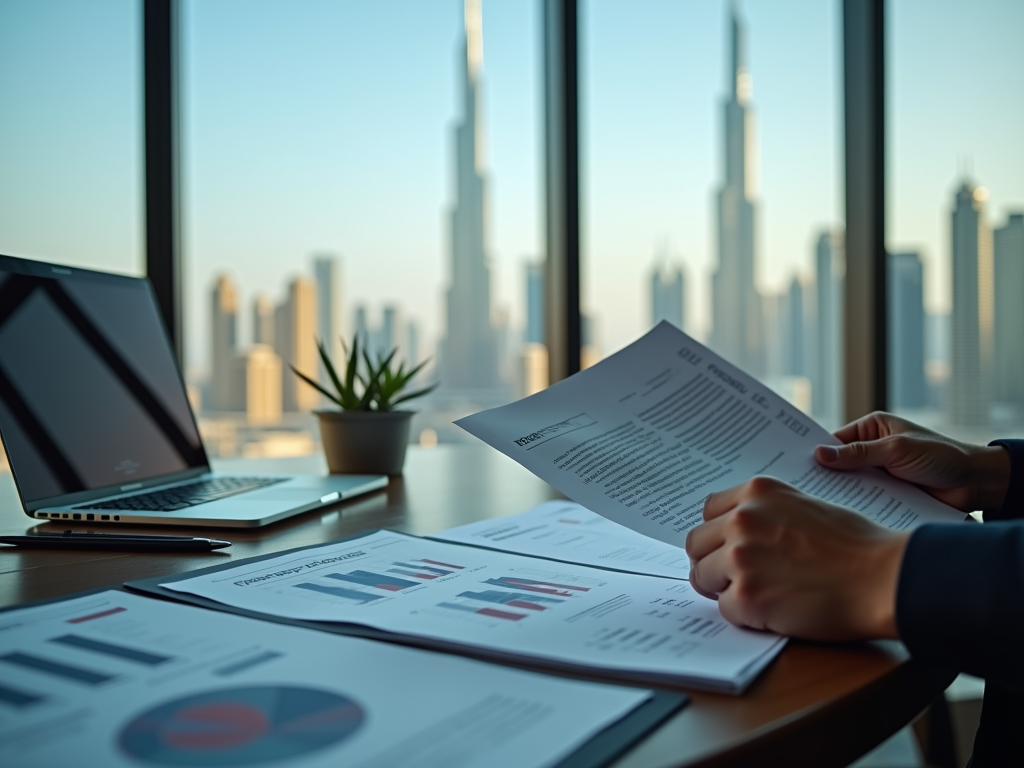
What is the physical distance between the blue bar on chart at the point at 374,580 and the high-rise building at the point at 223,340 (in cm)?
Answer: 170

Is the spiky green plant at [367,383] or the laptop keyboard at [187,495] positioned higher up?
the spiky green plant at [367,383]

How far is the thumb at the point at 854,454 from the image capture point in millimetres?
749

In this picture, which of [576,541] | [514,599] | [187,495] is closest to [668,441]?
[576,541]

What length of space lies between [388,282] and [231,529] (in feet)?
5.63

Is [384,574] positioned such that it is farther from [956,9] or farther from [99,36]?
[956,9]

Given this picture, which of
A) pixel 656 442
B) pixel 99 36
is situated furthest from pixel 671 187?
pixel 656 442

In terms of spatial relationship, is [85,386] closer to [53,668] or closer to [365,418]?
[365,418]

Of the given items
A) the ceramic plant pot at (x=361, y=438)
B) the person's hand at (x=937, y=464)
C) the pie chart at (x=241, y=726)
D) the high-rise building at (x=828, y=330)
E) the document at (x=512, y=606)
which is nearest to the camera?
the pie chart at (x=241, y=726)

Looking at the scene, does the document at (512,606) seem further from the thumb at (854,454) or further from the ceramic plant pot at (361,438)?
the ceramic plant pot at (361,438)

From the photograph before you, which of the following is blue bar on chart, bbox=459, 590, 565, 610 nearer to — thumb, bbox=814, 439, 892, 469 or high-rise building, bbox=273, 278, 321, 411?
thumb, bbox=814, 439, 892, 469

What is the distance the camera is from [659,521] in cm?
58

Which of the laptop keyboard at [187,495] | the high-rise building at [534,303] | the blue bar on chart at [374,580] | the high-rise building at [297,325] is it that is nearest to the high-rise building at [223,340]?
the high-rise building at [297,325]

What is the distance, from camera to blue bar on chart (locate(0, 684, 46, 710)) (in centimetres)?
35

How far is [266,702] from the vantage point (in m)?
0.35
